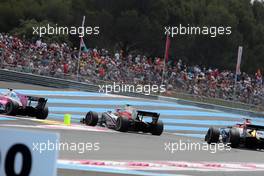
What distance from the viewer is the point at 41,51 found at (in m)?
24.1

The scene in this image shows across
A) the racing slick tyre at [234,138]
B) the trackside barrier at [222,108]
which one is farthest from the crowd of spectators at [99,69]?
the racing slick tyre at [234,138]

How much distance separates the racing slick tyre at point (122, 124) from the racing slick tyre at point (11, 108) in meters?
2.77

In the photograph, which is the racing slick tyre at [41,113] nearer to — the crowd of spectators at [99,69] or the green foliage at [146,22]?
the crowd of spectators at [99,69]

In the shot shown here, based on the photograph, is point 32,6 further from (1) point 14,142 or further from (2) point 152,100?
(1) point 14,142

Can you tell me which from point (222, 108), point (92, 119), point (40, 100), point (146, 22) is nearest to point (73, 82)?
point (222, 108)

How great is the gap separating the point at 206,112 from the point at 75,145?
45.9ft

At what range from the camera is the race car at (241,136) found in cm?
1609

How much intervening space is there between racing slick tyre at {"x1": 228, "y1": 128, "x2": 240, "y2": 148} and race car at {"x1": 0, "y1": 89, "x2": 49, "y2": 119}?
A: 516cm

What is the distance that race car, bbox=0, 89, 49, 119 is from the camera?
17469 mm

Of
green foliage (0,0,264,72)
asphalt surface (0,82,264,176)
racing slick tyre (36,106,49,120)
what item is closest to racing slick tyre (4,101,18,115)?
racing slick tyre (36,106,49,120)

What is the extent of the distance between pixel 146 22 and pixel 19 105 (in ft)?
102

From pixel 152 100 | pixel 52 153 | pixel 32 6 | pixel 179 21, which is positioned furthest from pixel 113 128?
pixel 179 21

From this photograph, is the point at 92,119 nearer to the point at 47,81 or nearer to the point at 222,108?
the point at 47,81

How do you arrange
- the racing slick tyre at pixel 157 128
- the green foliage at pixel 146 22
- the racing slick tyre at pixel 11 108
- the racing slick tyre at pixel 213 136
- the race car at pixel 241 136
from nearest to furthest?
the race car at pixel 241 136
the racing slick tyre at pixel 213 136
the racing slick tyre at pixel 11 108
the racing slick tyre at pixel 157 128
the green foliage at pixel 146 22
